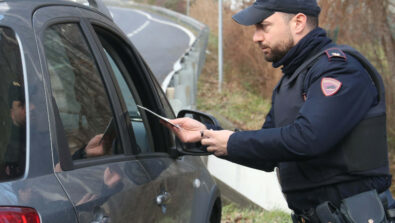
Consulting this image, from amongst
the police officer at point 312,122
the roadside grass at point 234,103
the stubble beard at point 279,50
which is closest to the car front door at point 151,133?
the police officer at point 312,122

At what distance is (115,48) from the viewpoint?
121 inches

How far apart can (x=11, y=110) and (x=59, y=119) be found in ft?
0.64

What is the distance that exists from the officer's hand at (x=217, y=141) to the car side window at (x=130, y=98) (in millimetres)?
366

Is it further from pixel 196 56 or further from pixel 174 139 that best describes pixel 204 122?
pixel 196 56

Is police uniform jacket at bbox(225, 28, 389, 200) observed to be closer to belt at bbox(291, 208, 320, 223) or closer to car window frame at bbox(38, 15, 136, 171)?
belt at bbox(291, 208, 320, 223)

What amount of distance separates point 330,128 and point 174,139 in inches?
48.3

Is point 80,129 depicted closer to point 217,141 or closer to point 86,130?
point 86,130

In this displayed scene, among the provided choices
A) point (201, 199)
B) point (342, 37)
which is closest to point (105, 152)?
point (201, 199)

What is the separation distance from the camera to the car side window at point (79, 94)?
2182 millimetres

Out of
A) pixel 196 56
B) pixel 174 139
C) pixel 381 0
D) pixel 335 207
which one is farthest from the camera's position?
pixel 196 56

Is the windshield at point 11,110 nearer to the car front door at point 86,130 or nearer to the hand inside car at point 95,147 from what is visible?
the car front door at point 86,130

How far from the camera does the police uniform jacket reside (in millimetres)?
2352

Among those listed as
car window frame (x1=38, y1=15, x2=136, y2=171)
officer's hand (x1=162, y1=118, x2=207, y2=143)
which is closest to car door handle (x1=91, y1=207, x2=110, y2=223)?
car window frame (x1=38, y1=15, x2=136, y2=171)

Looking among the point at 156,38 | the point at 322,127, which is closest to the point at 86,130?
the point at 322,127
